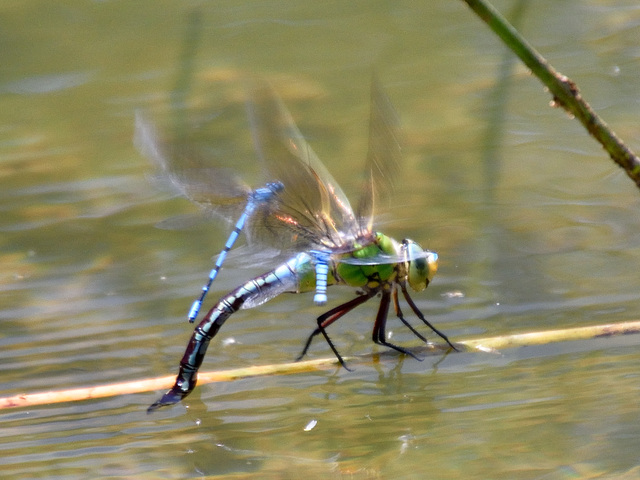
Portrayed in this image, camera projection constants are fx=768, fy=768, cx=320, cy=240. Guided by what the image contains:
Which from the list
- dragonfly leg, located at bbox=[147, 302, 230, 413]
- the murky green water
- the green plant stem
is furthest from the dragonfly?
the green plant stem

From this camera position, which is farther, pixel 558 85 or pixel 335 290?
pixel 335 290

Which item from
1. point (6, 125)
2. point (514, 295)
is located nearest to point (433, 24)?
point (514, 295)

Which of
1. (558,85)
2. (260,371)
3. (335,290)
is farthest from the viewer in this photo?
(335,290)

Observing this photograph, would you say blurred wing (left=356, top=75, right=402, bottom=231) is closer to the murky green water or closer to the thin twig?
the murky green water

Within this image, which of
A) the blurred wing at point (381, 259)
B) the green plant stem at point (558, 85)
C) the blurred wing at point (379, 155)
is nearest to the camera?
the green plant stem at point (558, 85)

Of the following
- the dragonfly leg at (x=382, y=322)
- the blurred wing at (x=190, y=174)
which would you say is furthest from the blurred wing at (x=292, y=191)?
the dragonfly leg at (x=382, y=322)

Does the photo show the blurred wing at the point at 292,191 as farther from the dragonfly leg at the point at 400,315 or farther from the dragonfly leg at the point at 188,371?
the dragonfly leg at the point at 188,371

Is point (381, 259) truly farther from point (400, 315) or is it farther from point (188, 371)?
point (188, 371)

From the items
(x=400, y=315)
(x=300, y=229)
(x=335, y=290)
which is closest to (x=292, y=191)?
(x=300, y=229)

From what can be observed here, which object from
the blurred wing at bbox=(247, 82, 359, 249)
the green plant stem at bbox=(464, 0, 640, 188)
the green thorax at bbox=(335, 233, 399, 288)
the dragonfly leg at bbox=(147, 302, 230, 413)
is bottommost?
the dragonfly leg at bbox=(147, 302, 230, 413)
